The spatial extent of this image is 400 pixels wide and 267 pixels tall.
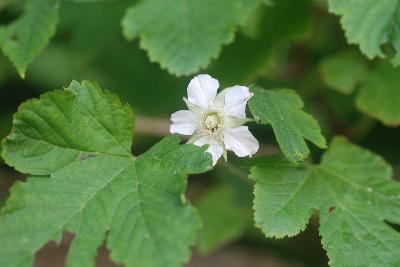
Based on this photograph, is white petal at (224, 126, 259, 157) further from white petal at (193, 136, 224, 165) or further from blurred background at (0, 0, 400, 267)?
blurred background at (0, 0, 400, 267)

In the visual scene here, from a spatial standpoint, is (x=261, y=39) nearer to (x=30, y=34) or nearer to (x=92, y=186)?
(x=30, y=34)

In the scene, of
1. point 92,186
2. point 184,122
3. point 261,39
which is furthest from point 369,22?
point 92,186

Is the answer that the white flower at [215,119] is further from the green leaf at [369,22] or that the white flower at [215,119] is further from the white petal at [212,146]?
the green leaf at [369,22]

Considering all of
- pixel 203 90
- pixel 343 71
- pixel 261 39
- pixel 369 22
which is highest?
pixel 369 22

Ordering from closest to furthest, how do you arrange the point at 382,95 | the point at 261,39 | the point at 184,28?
the point at 184,28, the point at 382,95, the point at 261,39

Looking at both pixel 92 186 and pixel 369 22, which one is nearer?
pixel 92 186
